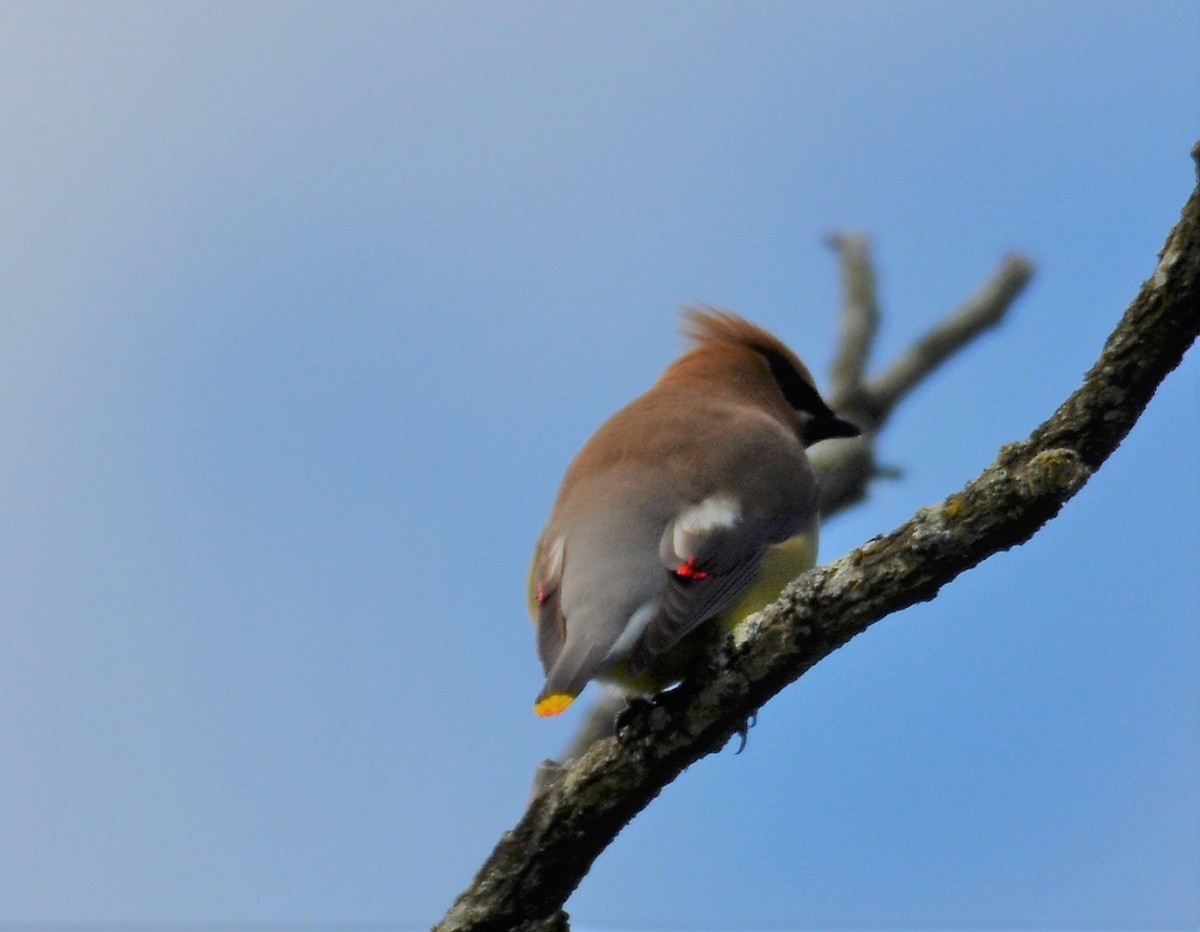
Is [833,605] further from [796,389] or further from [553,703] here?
[796,389]

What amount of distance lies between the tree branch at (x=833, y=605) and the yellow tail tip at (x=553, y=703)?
0.54ft

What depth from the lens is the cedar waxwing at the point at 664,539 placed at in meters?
3.85

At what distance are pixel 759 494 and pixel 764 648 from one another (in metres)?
1.26

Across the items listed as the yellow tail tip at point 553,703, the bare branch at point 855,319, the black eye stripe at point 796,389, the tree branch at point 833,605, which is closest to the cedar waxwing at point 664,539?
the yellow tail tip at point 553,703

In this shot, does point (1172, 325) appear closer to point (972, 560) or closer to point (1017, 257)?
point (972, 560)

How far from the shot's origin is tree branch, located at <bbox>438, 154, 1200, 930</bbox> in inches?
119

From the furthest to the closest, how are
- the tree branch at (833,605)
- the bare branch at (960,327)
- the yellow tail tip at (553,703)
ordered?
the bare branch at (960,327) < the yellow tail tip at (553,703) < the tree branch at (833,605)

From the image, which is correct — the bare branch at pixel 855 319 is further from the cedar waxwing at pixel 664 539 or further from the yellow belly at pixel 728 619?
the yellow belly at pixel 728 619

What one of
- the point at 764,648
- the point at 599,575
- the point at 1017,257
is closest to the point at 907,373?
the point at 1017,257

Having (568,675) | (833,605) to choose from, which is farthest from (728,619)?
(833,605)

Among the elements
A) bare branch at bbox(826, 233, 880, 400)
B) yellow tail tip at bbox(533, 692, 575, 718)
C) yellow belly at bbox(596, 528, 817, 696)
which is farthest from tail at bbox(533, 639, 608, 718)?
bare branch at bbox(826, 233, 880, 400)

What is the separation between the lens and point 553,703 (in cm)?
363

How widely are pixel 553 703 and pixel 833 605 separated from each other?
2.61 ft

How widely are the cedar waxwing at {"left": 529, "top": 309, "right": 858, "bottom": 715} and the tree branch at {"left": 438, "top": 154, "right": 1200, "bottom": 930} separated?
0.97ft
